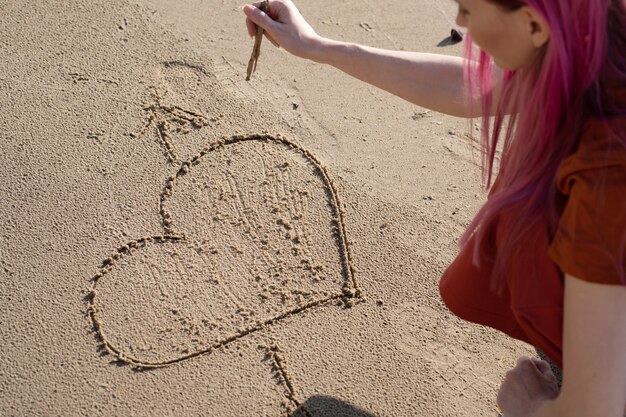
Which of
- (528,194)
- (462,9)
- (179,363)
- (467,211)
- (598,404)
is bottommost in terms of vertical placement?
(179,363)

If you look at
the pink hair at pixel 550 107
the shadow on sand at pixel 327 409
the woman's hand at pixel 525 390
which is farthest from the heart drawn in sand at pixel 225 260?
the pink hair at pixel 550 107

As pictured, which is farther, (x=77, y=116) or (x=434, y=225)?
(x=77, y=116)

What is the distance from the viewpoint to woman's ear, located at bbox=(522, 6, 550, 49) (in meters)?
1.46

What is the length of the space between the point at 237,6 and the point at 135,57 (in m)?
0.56

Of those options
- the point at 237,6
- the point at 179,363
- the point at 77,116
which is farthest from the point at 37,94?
the point at 179,363

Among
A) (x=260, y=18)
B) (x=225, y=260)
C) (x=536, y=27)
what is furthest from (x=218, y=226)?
(x=536, y=27)

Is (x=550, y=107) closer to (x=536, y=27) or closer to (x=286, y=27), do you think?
(x=536, y=27)

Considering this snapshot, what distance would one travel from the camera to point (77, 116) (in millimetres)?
2857

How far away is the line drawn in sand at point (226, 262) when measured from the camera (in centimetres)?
230

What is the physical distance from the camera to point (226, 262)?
247 centimetres

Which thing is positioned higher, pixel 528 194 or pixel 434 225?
pixel 528 194

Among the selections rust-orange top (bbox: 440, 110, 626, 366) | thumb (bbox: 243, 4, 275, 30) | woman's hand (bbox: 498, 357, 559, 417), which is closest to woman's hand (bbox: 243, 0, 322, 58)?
thumb (bbox: 243, 4, 275, 30)

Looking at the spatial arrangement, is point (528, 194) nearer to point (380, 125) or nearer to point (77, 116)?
point (380, 125)

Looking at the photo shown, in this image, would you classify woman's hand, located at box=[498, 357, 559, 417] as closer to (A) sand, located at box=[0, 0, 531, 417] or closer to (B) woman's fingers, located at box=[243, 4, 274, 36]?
(A) sand, located at box=[0, 0, 531, 417]
